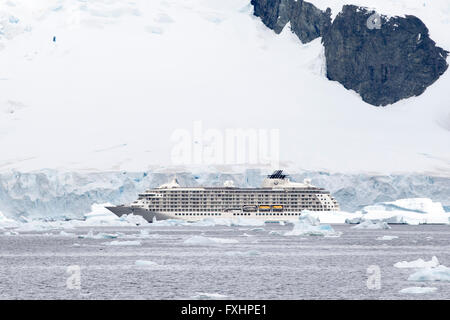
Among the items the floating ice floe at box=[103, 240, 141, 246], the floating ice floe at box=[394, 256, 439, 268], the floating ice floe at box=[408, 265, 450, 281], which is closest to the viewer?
the floating ice floe at box=[408, 265, 450, 281]

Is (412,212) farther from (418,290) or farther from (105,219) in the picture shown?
(418,290)

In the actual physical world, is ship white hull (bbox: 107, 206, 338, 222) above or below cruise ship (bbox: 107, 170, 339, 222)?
below

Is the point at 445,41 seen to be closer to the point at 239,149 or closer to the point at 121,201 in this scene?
the point at 239,149

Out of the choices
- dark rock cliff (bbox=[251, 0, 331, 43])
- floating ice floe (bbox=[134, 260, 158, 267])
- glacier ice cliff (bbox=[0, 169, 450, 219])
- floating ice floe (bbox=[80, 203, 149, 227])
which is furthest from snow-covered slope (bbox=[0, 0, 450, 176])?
floating ice floe (bbox=[134, 260, 158, 267])

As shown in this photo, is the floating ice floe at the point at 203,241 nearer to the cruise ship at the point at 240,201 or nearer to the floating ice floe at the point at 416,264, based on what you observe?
the floating ice floe at the point at 416,264

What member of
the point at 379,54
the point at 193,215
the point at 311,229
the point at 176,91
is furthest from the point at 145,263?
the point at 379,54

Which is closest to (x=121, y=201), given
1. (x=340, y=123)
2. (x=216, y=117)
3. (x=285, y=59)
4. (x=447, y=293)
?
(x=216, y=117)

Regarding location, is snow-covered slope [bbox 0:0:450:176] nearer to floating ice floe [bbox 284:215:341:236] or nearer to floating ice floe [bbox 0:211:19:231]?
floating ice floe [bbox 0:211:19:231]
